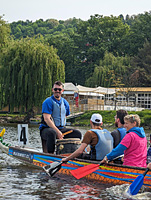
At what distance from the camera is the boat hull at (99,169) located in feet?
30.8

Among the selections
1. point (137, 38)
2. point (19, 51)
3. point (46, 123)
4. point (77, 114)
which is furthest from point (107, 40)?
point (46, 123)

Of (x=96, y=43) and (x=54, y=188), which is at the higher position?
(x=96, y=43)

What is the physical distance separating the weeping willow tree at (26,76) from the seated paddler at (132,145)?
86.3 ft

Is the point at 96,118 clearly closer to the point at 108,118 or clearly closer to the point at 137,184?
the point at 137,184

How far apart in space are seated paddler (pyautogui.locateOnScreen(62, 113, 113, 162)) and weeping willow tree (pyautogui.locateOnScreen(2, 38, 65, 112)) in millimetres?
25515

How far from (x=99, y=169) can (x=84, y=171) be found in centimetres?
37

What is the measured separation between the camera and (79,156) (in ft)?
35.8

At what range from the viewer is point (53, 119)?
465 inches

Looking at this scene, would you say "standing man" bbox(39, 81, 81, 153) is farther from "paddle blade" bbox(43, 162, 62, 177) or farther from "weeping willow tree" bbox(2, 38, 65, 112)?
"weeping willow tree" bbox(2, 38, 65, 112)

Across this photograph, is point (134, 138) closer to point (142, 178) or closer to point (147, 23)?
point (142, 178)

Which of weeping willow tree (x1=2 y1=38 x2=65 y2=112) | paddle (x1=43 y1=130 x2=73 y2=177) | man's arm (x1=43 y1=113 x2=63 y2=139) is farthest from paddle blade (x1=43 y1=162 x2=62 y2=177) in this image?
weeping willow tree (x1=2 y1=38 x2=65 y2=112)

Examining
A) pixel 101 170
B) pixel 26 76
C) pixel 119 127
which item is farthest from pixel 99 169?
pixel 26 76

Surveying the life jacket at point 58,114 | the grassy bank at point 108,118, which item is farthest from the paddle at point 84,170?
the grassy bank at point 108,118

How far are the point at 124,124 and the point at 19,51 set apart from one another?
28159mm
